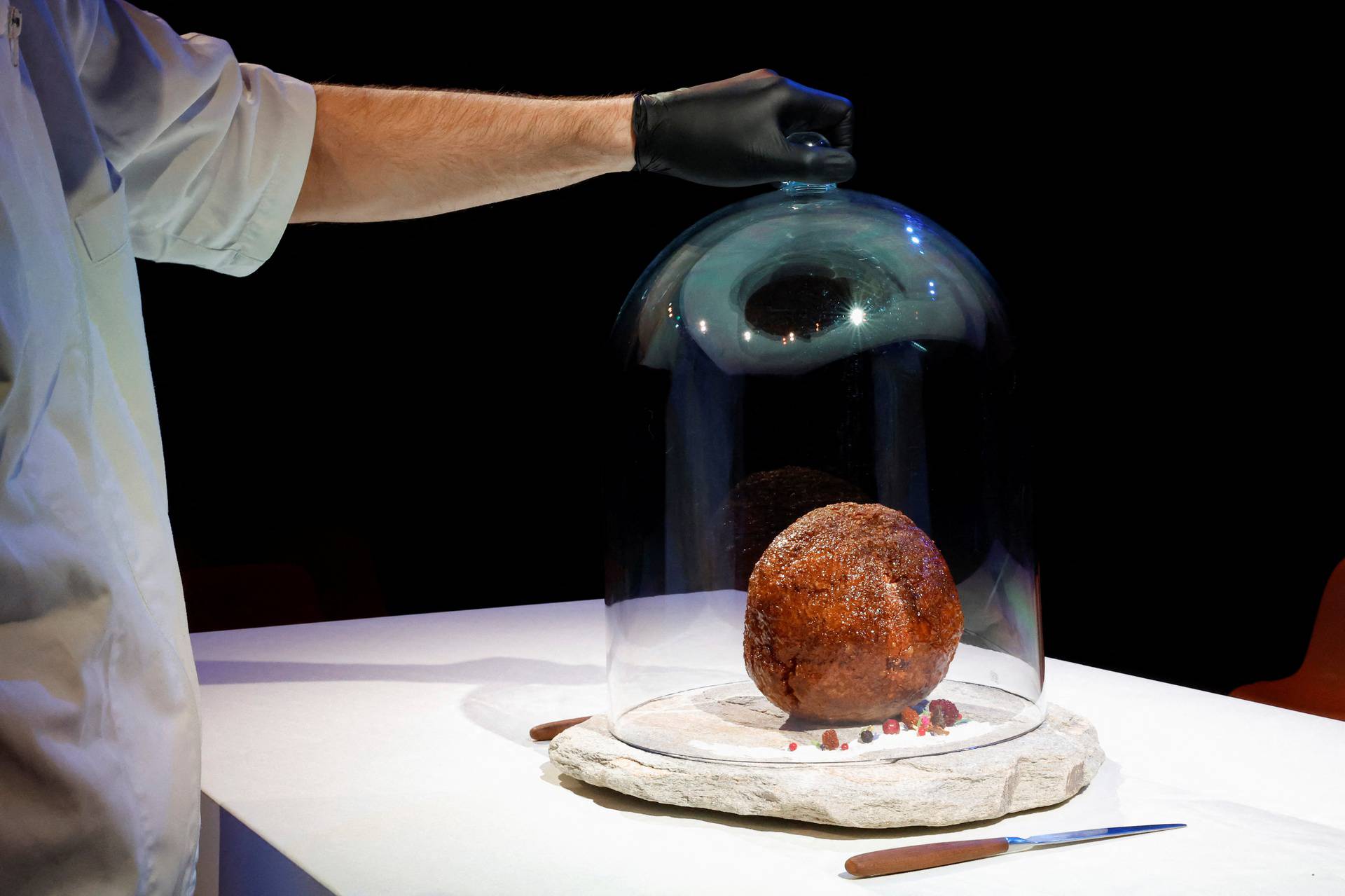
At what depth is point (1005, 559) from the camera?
135 cm

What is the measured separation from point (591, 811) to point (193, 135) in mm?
756

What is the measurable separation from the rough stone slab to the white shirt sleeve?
0.67 metres

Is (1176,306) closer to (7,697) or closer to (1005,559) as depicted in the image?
(1005,559)

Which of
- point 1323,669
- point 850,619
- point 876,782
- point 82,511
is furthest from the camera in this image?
point 1323,669

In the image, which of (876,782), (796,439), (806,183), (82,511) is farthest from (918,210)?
(82,511)

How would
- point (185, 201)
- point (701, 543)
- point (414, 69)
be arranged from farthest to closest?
point (414, 69) < point (701, 543) < point (185, 201)

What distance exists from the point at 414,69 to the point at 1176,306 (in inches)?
79.1

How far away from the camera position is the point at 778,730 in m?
1.17

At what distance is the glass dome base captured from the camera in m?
1.09

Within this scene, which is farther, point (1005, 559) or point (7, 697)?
point (1005, 559)

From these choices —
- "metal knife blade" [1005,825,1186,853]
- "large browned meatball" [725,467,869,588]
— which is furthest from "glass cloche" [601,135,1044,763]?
"metal knife blade" [1005,825,1186,853]

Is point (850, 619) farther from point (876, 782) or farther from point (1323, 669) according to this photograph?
point (1323, 669)

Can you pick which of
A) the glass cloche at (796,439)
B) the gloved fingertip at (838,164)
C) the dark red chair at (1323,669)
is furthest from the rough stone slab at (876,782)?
the dark red chair at (1323,669)

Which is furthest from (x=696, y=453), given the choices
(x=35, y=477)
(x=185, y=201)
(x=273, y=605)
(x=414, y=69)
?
(x=414, y=69)
